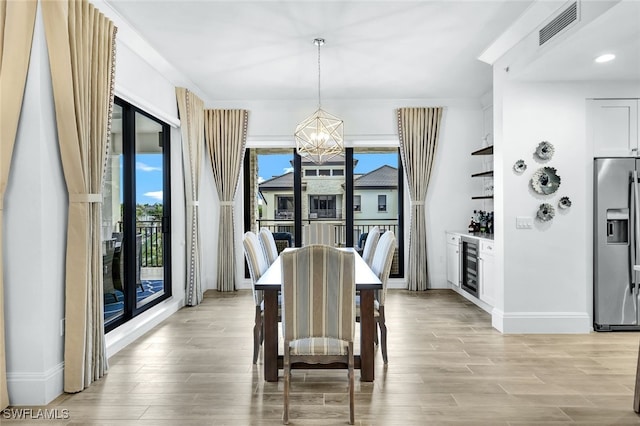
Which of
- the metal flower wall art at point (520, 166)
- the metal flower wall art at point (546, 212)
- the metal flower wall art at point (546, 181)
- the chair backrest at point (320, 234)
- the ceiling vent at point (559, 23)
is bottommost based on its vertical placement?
the chair backrest at point (320, 234)

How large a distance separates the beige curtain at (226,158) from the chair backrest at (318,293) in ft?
12.4

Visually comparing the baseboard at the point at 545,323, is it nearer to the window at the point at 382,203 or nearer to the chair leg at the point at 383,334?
the chair leg at the point at 383,334

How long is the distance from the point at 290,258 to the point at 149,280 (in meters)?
3.12

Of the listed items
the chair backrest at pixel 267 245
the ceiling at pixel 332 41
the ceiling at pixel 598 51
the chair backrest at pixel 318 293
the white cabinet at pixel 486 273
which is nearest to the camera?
the chair backrest at pixel 318 293

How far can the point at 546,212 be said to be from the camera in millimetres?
3951

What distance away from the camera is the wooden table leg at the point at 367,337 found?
9.37ft

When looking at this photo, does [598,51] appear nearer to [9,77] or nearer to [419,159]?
[419,159]

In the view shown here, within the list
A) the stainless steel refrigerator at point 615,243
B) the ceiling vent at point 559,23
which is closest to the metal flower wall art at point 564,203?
the stainless steel refrigerator at point 615,243

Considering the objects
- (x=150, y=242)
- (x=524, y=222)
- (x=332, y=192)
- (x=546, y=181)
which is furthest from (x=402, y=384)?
(x=332, y=192)

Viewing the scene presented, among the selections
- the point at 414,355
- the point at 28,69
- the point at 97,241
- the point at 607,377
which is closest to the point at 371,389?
the point at 414,355

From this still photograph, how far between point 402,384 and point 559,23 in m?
2.99

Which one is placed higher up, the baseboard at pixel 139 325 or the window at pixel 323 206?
the window at pixel 323 206

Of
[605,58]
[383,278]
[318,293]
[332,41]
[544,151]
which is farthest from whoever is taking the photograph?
[544,151]

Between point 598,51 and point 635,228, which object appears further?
point 635,228
